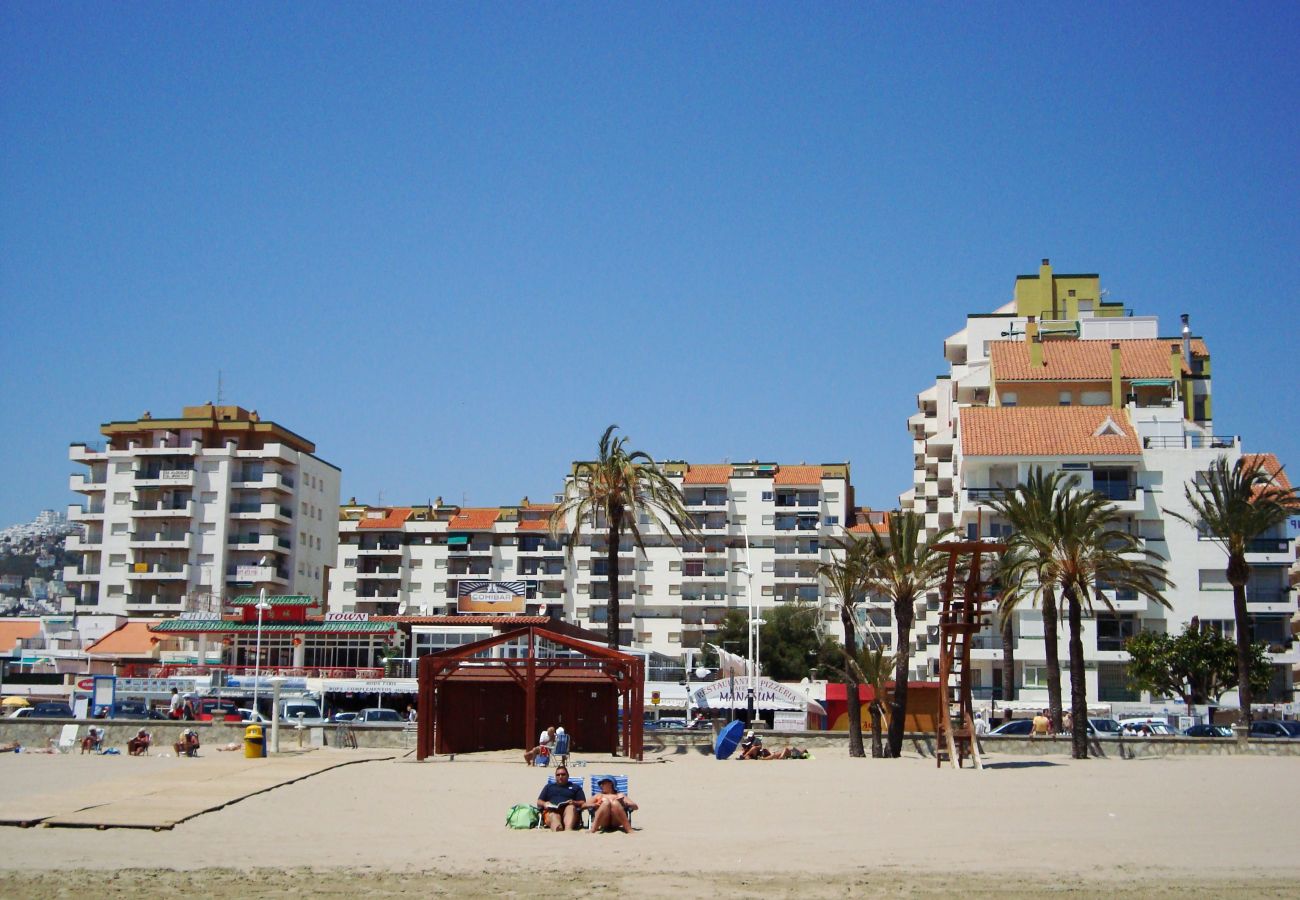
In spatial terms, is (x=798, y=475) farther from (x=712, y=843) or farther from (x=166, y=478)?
(x=712, y=843)

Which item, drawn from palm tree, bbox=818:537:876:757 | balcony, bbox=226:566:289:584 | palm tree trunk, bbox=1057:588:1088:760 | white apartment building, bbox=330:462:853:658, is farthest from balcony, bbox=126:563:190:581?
palm tree trunk, bbox=1057:588:1088:760

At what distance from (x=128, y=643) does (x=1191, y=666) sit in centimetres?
5996

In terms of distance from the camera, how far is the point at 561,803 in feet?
74.6

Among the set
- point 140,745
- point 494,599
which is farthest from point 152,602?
point 140,745

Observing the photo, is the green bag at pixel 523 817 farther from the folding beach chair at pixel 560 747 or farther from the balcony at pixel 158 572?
the balcony at pixel 158 572

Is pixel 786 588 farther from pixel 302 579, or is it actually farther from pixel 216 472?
pixel 216 472

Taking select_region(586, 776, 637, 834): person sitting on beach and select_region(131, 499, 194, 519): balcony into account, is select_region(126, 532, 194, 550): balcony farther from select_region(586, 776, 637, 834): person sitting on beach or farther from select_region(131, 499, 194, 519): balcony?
select_region(586, 776, 637, 834): person sitting on beach

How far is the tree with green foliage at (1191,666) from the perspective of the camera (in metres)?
62.2

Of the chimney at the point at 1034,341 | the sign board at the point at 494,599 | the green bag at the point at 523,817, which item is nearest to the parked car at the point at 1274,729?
the chimney at the point at 1034,341

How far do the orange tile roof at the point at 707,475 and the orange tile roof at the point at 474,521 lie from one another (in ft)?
61.6

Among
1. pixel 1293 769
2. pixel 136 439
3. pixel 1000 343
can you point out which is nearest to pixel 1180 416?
pixel 1000 343

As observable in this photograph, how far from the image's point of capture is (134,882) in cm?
1725

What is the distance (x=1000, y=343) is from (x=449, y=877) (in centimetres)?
7366

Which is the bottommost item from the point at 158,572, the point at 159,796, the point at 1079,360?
the point at 159,796
